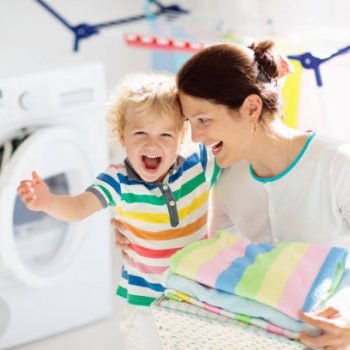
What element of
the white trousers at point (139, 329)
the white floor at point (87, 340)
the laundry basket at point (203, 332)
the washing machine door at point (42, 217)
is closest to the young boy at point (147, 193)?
the white trousers at point (139, 329)

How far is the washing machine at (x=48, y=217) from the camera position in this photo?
204 cm

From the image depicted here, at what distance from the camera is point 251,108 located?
60.1 inches

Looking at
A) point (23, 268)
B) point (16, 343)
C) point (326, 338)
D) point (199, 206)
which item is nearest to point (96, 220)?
point (23, 268)

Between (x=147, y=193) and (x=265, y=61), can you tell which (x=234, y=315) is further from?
(x=265, y=61)

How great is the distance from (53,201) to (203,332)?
0.45 m

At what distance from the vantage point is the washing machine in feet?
6.70

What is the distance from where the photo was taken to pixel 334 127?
239cm

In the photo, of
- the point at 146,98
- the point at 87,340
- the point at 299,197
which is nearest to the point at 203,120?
the point at 146,98

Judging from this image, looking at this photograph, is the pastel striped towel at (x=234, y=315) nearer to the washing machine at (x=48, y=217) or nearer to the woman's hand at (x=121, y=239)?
the woman's hand at (x=121, y=239)

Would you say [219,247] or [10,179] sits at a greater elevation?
[10,179]

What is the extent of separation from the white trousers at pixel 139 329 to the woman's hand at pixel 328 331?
441 millimetres

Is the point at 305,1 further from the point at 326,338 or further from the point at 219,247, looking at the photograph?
the point at 326,338

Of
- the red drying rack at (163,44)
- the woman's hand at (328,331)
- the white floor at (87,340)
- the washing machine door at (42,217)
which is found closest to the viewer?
the woman's hand at (328,331)

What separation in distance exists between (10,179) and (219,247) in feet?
2.51
